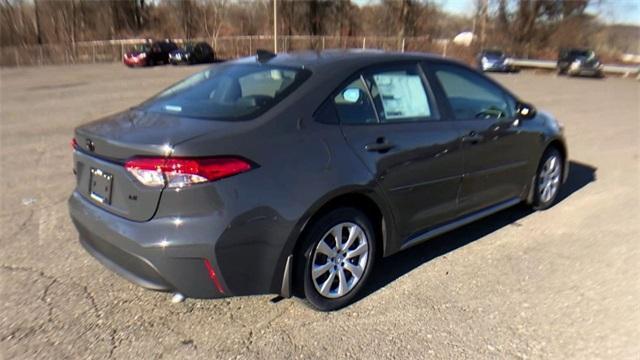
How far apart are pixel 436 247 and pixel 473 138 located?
0.98 meters

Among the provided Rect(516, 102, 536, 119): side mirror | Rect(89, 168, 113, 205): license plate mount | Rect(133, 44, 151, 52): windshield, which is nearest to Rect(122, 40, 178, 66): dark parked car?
Rect(133, 44, 151, 52): windshield

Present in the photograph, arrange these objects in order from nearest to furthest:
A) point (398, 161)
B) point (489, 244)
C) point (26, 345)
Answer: point (26, 345)
point (398, 161)
point (489, 244)

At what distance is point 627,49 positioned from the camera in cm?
4238

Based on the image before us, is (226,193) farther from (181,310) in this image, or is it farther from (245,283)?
(181,310)

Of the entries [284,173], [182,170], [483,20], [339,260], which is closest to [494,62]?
[483,20]

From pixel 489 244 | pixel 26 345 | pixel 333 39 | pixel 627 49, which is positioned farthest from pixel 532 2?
pixel 26 345

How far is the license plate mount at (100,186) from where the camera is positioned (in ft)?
9.68

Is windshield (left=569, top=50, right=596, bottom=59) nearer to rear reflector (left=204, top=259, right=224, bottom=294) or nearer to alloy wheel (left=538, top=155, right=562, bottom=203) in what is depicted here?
alloy wheel (left=538, top=155, right=562, bottom=203)

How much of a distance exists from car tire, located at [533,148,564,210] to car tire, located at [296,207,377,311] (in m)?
2.50

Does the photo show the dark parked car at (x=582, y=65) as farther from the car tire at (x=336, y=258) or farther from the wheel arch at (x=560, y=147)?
the car tire at (x=336, y=258)

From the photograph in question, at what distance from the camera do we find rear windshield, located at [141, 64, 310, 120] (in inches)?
123

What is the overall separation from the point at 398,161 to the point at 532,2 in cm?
4510

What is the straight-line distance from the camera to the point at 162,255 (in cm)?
271

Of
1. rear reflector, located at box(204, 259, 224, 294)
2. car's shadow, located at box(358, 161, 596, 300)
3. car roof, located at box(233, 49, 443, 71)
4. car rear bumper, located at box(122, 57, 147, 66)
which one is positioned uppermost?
car roof, located at box(233, 49, 443, 71)
